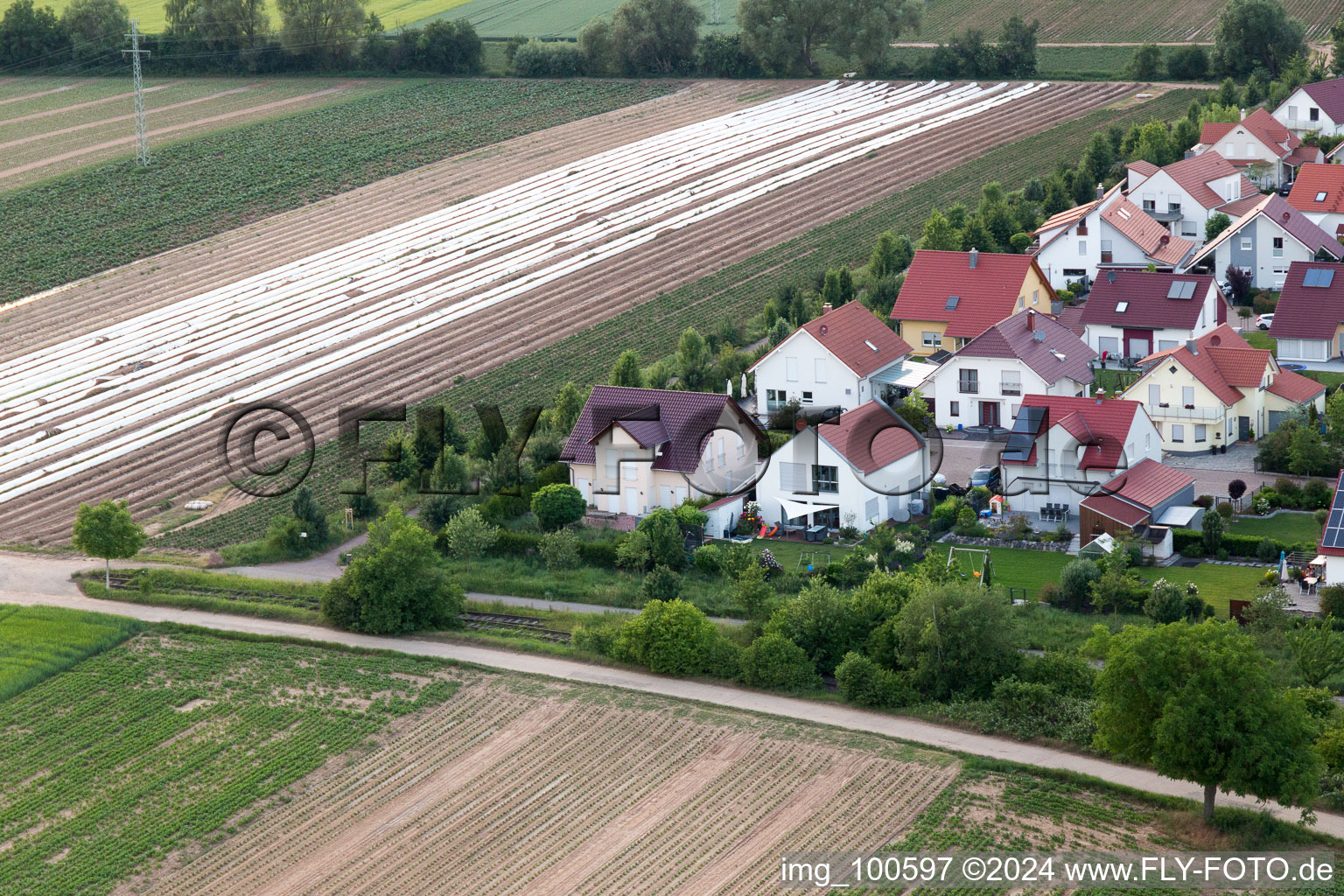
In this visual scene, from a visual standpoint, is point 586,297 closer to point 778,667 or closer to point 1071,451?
point 1071,451

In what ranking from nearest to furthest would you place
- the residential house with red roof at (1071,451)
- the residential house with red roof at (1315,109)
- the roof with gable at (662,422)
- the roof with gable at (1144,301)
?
the residential house with red roof at (1071,451), the roof with gable at (662,422), the roof with gable at (1144,301), the residential house with red roof at (1315,109)

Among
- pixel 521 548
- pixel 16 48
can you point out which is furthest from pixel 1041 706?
pixel 16 48

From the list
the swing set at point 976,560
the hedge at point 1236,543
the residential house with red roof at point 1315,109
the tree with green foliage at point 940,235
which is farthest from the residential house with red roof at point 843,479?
the residential house with red roof at point 1315,109

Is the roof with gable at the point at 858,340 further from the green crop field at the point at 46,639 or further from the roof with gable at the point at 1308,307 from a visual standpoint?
the green crop field at the point at 46,639

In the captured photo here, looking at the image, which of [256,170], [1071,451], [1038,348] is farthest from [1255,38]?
[1071,451]

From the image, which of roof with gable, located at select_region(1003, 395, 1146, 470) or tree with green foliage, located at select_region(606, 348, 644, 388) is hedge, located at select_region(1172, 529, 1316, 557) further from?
tree with green foliage, located at select_region(606, 348, 644, 388)

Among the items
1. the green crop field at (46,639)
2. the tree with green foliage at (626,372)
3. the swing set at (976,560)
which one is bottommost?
the green crop field at (46,639)
